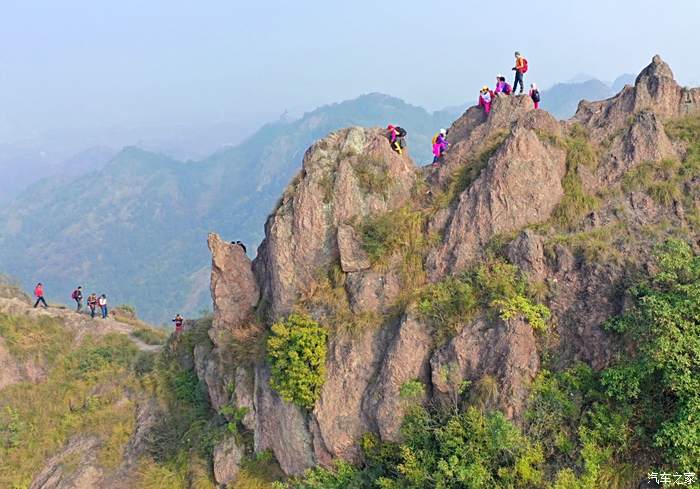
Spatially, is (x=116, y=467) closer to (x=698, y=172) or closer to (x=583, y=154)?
(x=583, y=154)

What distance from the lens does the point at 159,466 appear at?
65.6 ft

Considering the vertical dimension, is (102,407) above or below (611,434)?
above

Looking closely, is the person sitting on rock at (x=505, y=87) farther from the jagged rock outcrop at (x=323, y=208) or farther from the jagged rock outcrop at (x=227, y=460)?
the jagged rock outcrop at (x=227, y=460)

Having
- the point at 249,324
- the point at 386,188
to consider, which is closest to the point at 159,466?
the point at 249,324

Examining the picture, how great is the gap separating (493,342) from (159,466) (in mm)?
15480

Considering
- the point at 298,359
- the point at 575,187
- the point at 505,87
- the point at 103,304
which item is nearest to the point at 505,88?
the point at 505,87

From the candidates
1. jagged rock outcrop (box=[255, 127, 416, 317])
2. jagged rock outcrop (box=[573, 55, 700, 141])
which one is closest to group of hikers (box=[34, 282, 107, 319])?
jagged rock outcrop (box=[255, 127, 416, 317])

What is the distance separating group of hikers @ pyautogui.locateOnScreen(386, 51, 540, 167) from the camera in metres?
20.3

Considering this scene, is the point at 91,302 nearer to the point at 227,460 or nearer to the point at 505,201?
the point at 227,460

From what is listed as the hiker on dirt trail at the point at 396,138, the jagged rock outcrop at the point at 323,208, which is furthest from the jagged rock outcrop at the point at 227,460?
the hiker on dirt trail at the point at 396,138

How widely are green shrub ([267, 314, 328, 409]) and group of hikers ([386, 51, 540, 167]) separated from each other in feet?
28.2

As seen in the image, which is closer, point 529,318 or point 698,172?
point 529,318
